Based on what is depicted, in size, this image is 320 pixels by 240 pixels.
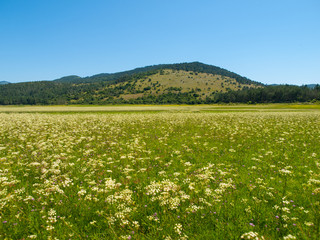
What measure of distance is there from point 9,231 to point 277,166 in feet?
33.0

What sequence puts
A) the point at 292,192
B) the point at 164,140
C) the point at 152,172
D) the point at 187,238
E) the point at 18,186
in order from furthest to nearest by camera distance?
the point at 164,140 → the point at 152,172 → the point at 18,186 → the point at 292,192 → the point at 187,238

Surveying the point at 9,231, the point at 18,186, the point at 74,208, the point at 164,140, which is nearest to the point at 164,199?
the point at 74,208

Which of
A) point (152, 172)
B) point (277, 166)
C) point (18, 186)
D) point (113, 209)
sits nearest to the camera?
point (113, 209)

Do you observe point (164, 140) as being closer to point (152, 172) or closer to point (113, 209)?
point (152, 172)

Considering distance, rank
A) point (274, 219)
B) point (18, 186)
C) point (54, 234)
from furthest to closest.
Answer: point (18, 186)
point (274, 219)
point (54, 234)

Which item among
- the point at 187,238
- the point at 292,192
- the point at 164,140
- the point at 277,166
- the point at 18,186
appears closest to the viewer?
the point at 187,238

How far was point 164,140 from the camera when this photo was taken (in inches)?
539

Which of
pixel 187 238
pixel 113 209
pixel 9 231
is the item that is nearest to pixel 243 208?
pixel 187 238

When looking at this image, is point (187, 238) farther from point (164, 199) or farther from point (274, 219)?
point (274, 219)

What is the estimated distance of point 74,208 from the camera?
491 centimetres

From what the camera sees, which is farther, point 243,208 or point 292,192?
point 292,192

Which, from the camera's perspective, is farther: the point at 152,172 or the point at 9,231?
the point at 152,172

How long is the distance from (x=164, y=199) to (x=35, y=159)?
24.9ft

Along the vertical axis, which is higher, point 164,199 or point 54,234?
point 164,199
